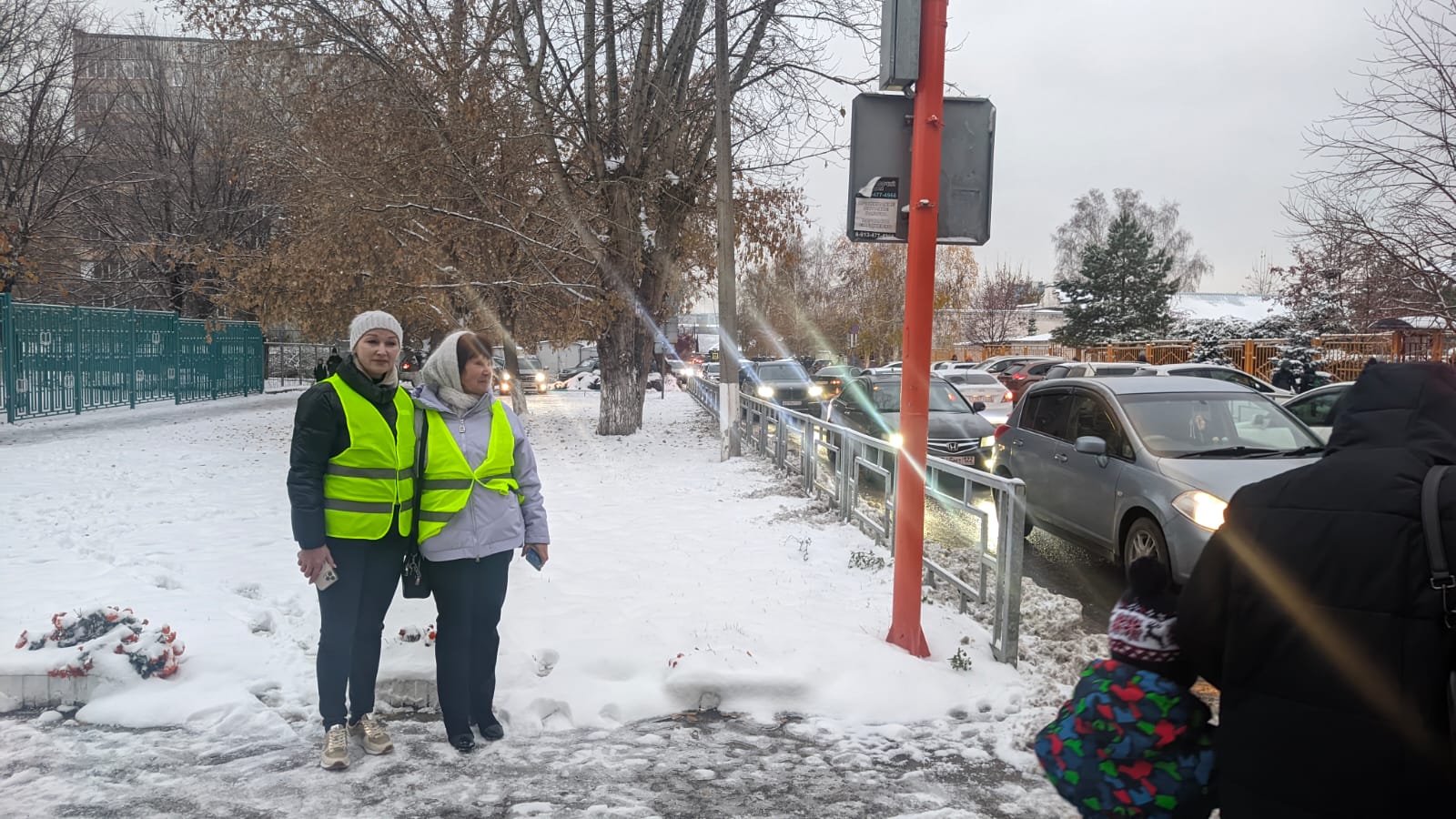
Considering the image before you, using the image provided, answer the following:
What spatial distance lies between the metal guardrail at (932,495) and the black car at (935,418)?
116 centimetres

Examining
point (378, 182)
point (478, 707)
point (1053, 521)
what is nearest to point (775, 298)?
point (378, 182)

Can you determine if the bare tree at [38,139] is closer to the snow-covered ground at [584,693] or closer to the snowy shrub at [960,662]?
the snow-covered ground at [584,693]

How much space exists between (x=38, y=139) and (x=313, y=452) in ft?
83.3

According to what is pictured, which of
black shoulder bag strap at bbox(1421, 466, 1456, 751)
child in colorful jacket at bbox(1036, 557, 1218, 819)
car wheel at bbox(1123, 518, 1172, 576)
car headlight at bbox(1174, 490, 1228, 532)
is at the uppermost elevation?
black shoulder bag strap at bbox(1421, 466, 1456, 751)

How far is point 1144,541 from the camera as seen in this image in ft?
21.1

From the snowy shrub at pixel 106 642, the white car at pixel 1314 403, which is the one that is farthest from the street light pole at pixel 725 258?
the snowy shrub at pixel 106 642

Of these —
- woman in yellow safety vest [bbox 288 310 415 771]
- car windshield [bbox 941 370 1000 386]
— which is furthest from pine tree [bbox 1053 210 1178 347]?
woman in yellow safety vest [bbox 288 310 415 771]

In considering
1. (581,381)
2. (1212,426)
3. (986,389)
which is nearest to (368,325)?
(1212,426)

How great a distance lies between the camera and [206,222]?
93.4 feet

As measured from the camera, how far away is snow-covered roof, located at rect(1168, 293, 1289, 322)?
6681 cm

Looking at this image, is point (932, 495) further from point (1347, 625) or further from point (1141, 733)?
point (1347, 625)

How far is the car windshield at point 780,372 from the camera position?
25672 mm

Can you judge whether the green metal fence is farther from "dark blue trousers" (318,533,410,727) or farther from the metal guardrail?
"dark blue trousers" (318,533,410,727)

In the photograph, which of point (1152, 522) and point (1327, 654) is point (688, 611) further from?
point (1327, 654)
